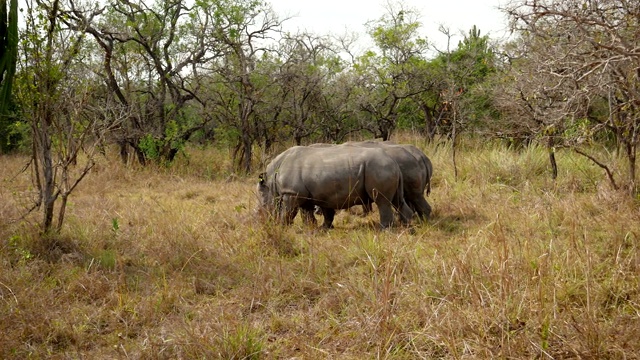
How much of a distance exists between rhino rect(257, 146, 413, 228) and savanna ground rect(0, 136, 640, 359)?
0.38 m

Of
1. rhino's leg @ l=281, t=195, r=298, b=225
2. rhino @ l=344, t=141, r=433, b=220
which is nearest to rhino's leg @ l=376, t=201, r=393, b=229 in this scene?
rhino @ l=344, t=141, r=433, b=220

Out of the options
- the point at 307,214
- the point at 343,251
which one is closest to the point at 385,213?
the point at 307,214

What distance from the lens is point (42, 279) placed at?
16.3ft

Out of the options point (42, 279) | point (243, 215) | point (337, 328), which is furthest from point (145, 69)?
point (337, 328)

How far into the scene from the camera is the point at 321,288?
15.8ft

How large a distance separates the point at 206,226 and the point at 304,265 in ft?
7.22

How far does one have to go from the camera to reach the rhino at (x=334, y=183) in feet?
24.2

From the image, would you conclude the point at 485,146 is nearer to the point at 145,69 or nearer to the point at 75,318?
the point at 145,69

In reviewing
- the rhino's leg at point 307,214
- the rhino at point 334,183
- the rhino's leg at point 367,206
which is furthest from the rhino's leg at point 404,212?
the rhino's leg at point 307,214

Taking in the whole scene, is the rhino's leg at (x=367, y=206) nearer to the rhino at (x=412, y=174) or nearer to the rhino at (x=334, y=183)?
the rhino at (x=334, y=183)

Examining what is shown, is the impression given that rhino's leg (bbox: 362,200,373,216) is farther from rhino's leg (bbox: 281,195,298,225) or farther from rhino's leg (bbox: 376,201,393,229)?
rhino's leg (bbox: 281,195,298,225)

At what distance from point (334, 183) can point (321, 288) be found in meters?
2.77

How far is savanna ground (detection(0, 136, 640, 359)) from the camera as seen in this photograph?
3.60 meters

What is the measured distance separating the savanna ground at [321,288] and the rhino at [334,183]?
0.38 metres
